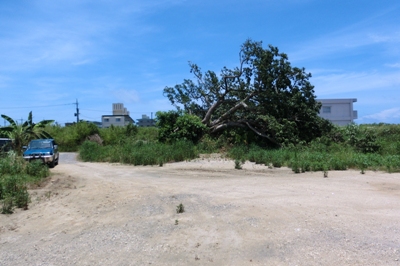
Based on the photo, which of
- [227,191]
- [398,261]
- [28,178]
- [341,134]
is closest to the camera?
[398,261]

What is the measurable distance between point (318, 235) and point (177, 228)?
286cm

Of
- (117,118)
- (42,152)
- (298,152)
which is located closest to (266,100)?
(298,152)

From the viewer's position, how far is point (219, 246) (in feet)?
22.8

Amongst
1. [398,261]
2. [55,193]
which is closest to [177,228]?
[398,261]

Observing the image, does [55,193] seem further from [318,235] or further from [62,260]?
[318,235]

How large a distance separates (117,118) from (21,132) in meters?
61.4

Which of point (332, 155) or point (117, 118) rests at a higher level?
point (117, 118)

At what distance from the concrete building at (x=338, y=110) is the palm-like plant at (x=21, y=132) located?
3722cm

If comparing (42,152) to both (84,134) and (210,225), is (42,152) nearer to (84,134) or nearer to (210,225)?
(210,225)

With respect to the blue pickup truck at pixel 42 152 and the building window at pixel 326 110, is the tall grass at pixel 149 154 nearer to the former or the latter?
the blue pickup truck at pixel 42 152

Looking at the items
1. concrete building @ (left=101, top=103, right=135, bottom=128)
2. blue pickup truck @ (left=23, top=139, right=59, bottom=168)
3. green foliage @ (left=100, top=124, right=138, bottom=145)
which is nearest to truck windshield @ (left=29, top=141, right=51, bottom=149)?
blue pickup truck @ (left=23, top=139, right=59, bottom=168)

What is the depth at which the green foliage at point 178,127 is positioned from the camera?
28.6 metres

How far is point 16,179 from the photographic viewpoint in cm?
1370

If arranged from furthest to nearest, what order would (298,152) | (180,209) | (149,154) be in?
(298,152) < (149,154) < (180,209)
